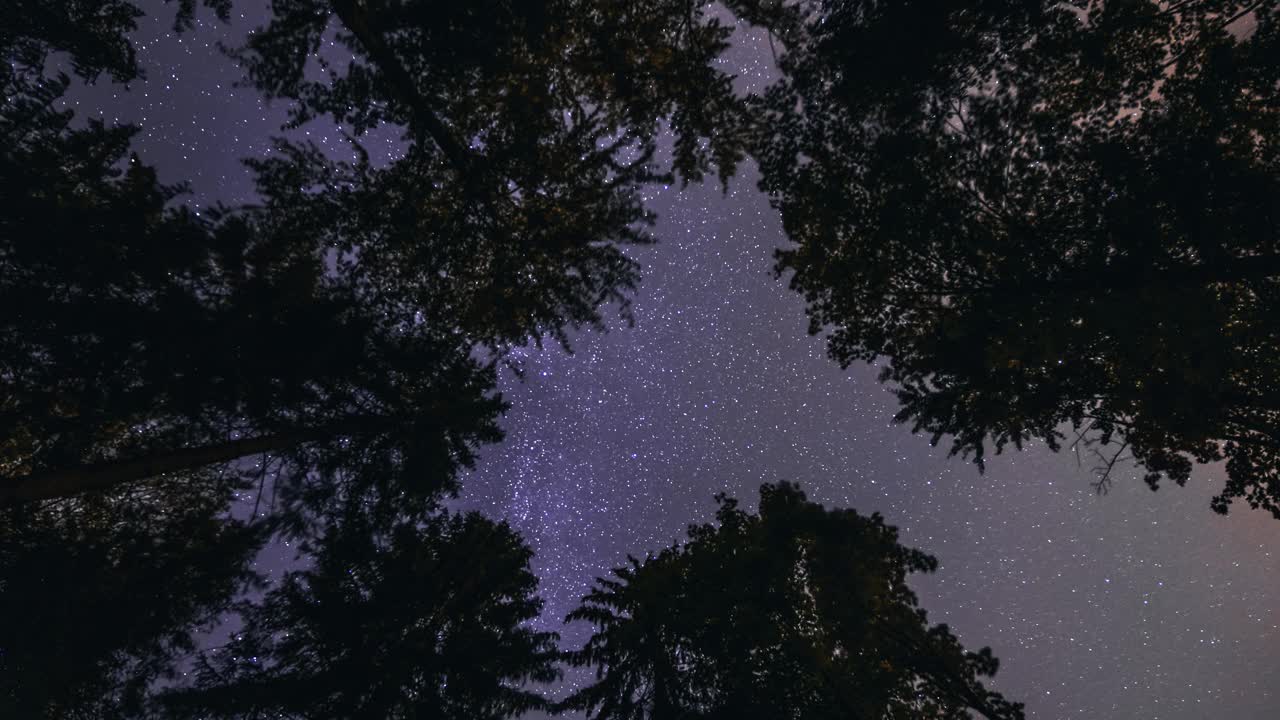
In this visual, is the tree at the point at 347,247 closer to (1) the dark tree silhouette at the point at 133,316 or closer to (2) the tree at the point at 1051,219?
(1) the dark tree silhouette at the point at 133,316

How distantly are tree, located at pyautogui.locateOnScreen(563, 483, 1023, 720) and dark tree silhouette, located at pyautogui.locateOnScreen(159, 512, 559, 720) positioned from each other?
1549 mm

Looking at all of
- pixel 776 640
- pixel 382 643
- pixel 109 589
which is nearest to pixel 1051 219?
pixel 776 640

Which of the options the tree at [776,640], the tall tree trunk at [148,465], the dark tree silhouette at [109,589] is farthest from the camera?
the tree at [776,640]

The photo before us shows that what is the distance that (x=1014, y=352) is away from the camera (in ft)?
14.8

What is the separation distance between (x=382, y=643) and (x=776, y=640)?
6.54 metres

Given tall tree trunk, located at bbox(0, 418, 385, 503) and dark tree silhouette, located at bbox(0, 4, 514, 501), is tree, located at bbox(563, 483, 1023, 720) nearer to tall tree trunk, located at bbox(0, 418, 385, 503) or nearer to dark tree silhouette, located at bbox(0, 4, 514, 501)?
tall tree trunk, located at bbox(0, 418, 385, 503)

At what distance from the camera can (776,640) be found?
6789mm

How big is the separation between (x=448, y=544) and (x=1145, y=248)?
418 inches

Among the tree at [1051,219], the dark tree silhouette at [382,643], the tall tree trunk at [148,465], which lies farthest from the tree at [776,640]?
the tall tree trunk at [148,465]

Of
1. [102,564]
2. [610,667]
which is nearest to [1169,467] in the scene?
[610,667]

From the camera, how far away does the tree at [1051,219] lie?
4191mm

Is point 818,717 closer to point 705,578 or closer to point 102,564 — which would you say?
point 705,578

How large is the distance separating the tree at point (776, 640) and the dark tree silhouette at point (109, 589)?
20.5 feet

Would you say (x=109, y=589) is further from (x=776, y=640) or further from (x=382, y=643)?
(x=776, y=640)
